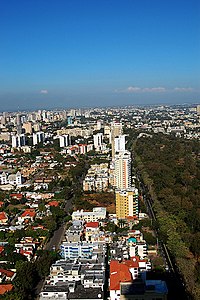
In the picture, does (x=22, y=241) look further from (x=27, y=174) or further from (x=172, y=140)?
(x=172, y=140)

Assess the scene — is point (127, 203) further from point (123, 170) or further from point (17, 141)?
point (17, 141)

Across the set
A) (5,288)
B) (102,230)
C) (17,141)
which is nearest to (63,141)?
(17,141)

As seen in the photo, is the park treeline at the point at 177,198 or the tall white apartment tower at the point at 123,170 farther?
the tall white apartment tower at the point at 123,170

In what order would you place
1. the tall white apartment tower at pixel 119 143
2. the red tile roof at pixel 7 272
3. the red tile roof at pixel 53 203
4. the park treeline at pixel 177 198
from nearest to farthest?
the red tile roof at pixel 7 272 → the park treeline at pixel 177 198 → the red tile roof at pixel 53 203 → the tall white apartment tower at pixel 119 143

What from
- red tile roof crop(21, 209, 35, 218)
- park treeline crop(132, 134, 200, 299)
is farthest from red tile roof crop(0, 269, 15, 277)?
red tile roof crop(21, 209, 35, 218)

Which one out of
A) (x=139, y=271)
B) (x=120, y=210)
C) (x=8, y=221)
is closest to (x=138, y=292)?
(x=139, y=271)

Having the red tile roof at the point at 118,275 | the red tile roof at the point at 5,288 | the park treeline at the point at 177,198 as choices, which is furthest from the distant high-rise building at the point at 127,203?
the red tile roof at the point at 5,288

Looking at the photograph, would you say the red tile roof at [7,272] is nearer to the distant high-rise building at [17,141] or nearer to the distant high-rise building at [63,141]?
the distant high-rise building at [63,141]
